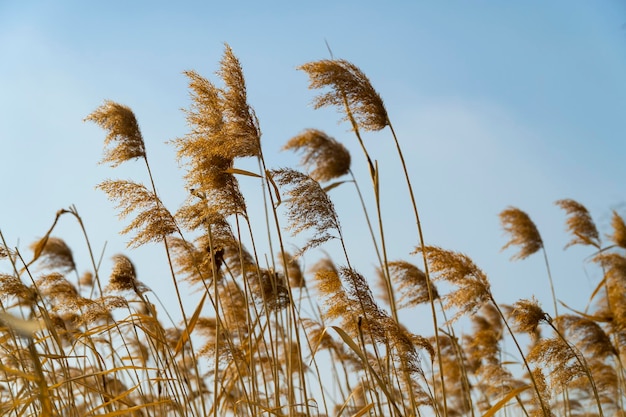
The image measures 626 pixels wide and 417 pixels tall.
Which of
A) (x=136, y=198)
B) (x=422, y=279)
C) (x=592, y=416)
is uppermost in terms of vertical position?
(x=136, y=198)

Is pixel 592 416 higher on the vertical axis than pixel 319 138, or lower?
lower

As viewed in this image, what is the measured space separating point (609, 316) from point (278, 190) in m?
3.75

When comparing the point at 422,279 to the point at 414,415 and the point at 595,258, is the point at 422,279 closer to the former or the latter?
the point at 414,415

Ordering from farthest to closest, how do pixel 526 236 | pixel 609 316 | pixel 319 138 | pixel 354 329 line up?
1. pixel 526 236
2. pixel 609 316
3. pixel 319 138
4. pixel 354 329

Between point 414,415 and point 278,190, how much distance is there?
108 cm

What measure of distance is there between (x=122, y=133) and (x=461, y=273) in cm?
180

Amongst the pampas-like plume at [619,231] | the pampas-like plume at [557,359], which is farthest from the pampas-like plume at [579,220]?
the pampas-like plume at [557,359]

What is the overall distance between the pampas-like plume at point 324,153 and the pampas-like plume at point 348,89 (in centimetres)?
32

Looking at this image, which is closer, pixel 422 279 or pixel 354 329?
pixel 354 329

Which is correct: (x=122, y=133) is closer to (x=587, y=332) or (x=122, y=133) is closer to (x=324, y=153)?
(x=324, y=153)

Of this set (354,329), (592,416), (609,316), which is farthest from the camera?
(592,416)

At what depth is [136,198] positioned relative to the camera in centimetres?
304

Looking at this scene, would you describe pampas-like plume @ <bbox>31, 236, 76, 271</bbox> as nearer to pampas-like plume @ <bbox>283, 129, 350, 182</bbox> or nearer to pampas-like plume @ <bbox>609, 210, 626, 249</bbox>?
pampas-like plume @ <bbox>283, 129, 350, 182</bbox>

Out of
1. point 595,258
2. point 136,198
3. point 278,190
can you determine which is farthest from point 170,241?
point 595,258
